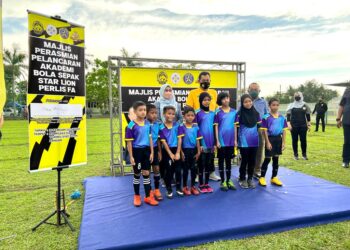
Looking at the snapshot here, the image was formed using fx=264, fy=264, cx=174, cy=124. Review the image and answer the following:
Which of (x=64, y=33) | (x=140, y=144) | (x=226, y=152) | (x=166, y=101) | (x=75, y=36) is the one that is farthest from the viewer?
(x=166, y=101)

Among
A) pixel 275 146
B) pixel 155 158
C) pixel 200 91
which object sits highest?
pixel 200 91

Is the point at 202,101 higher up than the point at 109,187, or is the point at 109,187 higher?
the point at 202,101

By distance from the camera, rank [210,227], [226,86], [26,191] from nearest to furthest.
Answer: [210,227] < [26,191] < [226,86]

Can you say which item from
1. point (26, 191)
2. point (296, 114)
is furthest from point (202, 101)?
point (296, 114)

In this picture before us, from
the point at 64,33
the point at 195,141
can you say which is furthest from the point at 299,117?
the point at 64,33

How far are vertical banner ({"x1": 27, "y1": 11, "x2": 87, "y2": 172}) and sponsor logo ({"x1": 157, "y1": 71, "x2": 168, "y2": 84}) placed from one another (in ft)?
8.11

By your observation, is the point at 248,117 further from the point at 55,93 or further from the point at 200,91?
the point at 55,93

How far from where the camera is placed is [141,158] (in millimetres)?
3758

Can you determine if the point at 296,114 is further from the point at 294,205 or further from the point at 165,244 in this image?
the point at 165,244

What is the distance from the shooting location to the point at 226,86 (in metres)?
Answer: 6.33

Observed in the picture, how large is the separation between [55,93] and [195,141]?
2093 millimetres

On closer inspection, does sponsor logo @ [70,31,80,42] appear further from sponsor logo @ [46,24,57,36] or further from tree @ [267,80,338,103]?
tree @ [267,80,338,103]

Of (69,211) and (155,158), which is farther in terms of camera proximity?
(155,158)

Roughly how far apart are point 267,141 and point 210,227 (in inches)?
83.0
